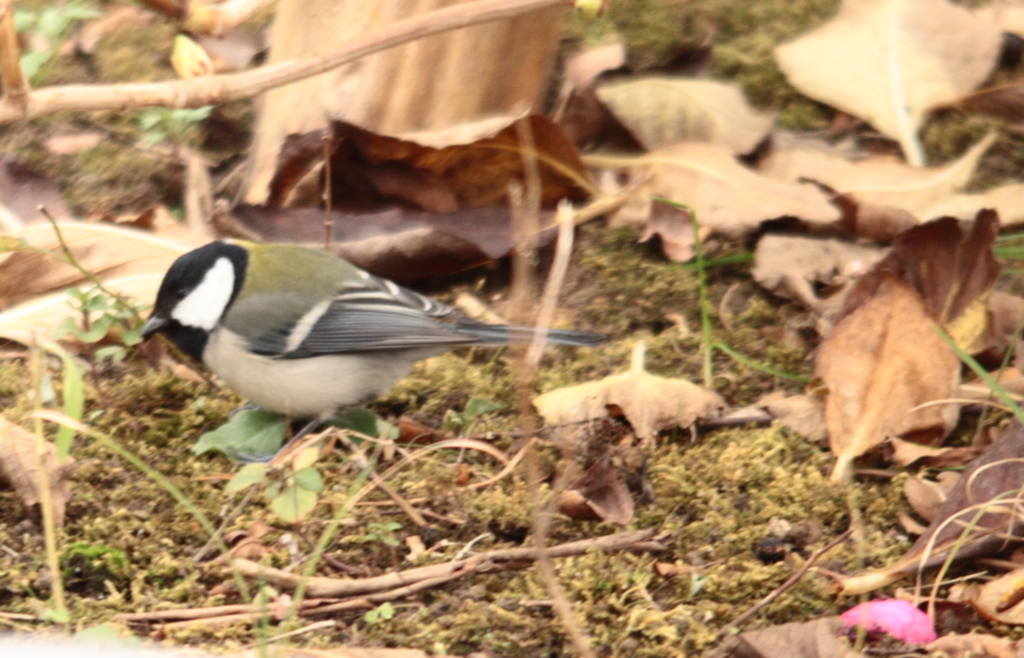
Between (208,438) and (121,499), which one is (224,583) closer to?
(121,499)

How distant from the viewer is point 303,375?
8.93 ft

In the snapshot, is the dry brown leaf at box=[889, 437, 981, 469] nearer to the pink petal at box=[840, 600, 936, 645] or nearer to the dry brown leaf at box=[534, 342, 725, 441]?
the dry brown leaf at box=[534, 342, 725, 441]

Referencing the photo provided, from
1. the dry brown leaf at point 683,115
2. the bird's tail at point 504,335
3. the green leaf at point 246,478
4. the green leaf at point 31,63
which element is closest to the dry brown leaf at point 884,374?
the bird's tail at point 504,335

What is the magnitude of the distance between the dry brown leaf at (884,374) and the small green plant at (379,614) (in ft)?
3.38

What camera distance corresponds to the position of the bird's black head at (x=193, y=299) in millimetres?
2639

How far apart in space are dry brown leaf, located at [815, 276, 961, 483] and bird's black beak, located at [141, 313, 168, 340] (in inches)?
63.4

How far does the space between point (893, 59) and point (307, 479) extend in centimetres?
269

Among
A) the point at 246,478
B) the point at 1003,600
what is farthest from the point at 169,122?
the point at 1003,600

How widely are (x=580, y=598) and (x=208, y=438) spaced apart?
3.25ft

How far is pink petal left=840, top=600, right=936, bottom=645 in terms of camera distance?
180cm

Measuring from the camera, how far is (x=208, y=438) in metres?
2.45

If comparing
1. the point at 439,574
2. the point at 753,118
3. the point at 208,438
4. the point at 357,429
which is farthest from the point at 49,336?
the point at 753,118

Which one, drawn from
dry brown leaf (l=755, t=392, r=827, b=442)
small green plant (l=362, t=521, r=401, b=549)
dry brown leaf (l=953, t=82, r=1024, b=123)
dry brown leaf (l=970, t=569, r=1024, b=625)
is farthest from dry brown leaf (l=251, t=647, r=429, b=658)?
dry brown leaf (l=953, t=82, r=1024, b=123)

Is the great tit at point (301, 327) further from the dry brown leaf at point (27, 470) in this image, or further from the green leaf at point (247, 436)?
the dry brown leaf at point (27, 470)
